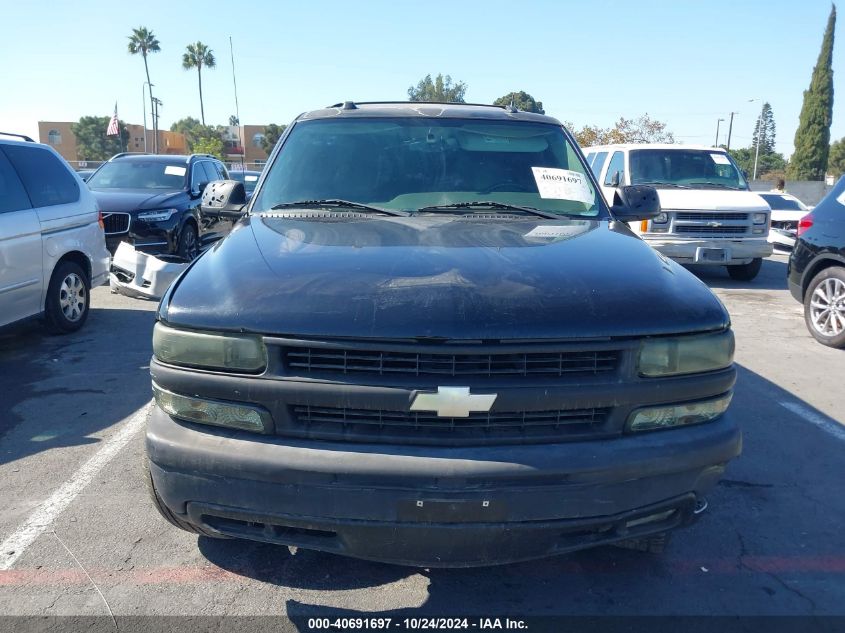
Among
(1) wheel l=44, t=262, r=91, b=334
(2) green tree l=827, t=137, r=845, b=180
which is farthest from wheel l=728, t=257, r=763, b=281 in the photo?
(2) green tree l=827, t=137, r=845, b=180

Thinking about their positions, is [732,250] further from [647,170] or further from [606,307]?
[606,307]

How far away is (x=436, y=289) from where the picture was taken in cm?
238

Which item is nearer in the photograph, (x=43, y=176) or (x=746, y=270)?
(x=43, y=176)

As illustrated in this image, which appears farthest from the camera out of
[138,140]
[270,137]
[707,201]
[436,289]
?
[138,140]

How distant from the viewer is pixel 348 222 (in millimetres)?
3297

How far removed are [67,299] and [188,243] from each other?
3764 mm

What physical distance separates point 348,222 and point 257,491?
1466 mm

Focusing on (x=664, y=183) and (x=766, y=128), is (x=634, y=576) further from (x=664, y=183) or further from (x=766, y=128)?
(x=766, y=128)

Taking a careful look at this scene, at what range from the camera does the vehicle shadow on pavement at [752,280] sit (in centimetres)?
1070

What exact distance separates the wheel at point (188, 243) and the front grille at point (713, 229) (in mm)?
7068

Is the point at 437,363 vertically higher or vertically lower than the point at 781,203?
higher

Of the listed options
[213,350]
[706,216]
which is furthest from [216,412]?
[706,216]

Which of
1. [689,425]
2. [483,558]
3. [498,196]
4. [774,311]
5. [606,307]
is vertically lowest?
[774,311]

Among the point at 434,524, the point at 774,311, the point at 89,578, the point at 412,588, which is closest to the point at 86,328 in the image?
the point at 89,578
